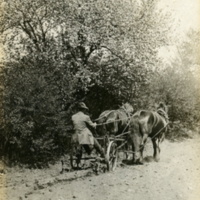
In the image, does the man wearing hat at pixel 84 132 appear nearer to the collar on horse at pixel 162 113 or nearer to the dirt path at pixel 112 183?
the dirt path at pixel 112 183

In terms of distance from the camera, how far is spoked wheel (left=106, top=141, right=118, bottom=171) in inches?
349

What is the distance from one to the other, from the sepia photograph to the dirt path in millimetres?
22

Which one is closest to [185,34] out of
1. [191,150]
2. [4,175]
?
[191,150]

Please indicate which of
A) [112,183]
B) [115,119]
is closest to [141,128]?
[115,119]

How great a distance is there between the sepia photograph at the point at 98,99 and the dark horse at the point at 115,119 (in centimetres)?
3

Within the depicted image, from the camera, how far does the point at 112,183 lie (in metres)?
7.93

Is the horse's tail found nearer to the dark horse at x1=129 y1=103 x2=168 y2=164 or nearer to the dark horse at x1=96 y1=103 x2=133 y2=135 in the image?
the dark horse at x1=129 y1=103 x2=168 y2=164

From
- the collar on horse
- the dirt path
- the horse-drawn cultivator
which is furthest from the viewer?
the collar on horse

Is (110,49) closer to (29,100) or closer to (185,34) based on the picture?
(185,34)

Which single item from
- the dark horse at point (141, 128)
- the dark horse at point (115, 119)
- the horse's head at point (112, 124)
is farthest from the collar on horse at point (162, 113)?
the horse's head at point (112, 124)

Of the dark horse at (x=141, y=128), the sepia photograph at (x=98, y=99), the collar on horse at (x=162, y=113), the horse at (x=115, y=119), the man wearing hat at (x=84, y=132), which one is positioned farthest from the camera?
the collar on horse at (x=162, y=113)

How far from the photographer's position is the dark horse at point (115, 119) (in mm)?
10532

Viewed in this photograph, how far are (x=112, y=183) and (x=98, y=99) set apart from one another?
205 inches

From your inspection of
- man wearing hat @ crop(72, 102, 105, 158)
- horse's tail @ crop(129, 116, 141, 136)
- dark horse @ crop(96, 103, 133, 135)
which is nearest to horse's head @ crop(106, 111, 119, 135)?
dark horse @ crop(96, 103, 133, 135)
